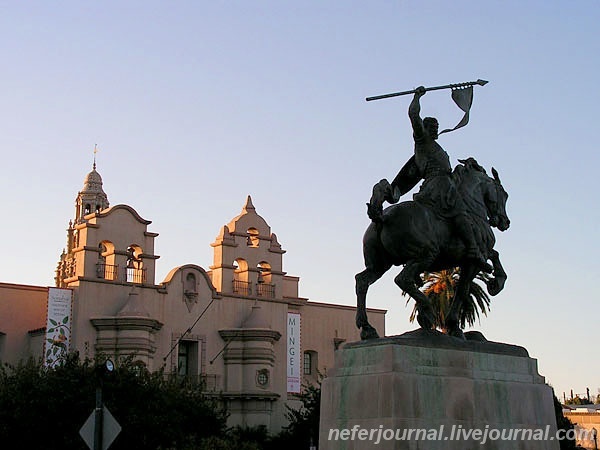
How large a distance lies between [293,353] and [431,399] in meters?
45.2

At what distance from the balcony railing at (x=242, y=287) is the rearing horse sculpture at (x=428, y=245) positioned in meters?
42.6

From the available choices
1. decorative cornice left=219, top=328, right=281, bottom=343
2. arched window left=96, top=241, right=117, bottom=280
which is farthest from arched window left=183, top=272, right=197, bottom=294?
arched window left=96, top=241, right=117, bottom=280

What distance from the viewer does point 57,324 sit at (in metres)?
47.4

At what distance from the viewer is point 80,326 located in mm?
48219

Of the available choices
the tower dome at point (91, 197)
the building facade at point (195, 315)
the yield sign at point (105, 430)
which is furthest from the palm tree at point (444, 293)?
the tower dome at point (91, 197)

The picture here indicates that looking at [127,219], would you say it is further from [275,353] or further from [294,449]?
[294,449]

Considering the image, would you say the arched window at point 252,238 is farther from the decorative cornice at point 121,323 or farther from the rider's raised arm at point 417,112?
the rider's raised arm at point 417,112

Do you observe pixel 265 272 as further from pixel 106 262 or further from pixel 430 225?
pixel 430 225

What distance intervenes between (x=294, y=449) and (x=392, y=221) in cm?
3576

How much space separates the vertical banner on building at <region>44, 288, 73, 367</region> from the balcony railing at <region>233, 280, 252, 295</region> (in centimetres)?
1094

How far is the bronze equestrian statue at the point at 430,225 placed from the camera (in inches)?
497

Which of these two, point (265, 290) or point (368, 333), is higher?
point (265, 290)

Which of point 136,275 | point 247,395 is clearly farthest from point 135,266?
point 247,395

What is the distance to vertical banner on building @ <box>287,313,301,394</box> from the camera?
183ft
